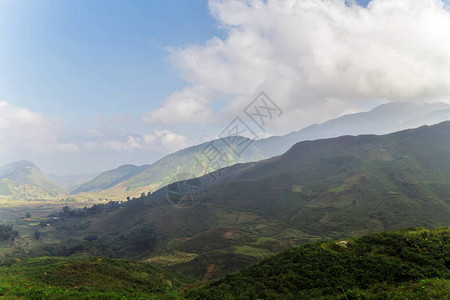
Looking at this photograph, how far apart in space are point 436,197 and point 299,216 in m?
57.4

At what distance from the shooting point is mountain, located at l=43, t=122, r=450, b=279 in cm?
8025

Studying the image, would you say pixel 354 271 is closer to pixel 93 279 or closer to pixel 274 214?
pixel 93 279

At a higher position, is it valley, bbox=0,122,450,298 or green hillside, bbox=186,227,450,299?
green hillside, bbox=186,227,450,299

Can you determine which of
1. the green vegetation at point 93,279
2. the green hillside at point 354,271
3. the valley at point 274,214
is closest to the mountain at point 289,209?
the valley at point 274,214

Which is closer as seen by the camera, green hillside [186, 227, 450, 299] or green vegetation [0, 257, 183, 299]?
green hillside [186, 227, 450, 299]

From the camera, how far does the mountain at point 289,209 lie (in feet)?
263

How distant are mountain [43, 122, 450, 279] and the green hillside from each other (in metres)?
39.0

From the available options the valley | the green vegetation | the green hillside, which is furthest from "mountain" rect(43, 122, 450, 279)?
the green hillside

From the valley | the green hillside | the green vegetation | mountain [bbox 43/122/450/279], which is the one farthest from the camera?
mountain [bbox 43/122/450/279]

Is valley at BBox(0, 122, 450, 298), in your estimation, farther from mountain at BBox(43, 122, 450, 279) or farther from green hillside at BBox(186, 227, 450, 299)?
green hillside at BBox(186, 227, 450, 299)

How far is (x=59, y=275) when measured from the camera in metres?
32.1

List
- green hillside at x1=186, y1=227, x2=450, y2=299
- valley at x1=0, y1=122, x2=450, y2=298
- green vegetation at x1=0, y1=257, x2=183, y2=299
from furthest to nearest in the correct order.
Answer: valley at x1=0, y1=122, x2=450, y2=298
green vegetation at x1=0, y1=257, x2=183, y2=299
green hillside at x1=186, y1=227, x2=450, y2=299

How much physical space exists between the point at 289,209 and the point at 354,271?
10851 cm

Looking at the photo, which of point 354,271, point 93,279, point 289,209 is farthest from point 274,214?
point 354,271
